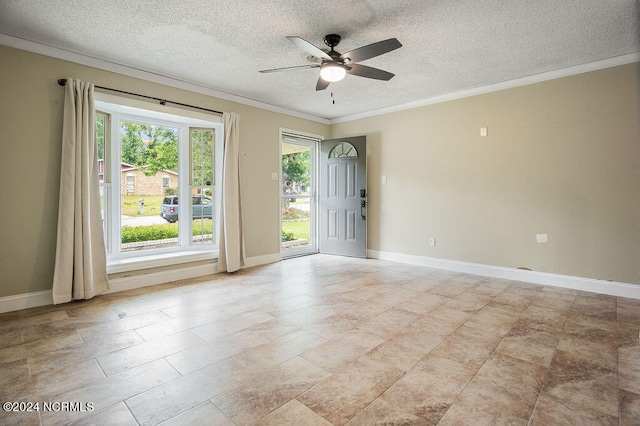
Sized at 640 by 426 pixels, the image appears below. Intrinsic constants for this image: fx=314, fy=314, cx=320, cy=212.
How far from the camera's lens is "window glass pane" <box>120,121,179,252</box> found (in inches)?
163

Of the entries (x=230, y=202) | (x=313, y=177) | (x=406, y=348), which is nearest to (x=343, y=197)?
(x=313, y=177)

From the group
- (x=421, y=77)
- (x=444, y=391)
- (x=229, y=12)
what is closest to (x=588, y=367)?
(x=444, y=391)

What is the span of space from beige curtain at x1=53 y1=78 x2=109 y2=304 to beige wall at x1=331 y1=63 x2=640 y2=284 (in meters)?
4.29

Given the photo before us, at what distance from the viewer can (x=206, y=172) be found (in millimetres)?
4805

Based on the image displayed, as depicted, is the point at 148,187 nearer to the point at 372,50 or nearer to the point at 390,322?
the point at 372,50

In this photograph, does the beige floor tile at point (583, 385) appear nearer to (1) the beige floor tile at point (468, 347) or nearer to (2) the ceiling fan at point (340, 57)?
(1) the beige floor tile at point (468, 347)

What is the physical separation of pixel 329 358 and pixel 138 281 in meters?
2.91

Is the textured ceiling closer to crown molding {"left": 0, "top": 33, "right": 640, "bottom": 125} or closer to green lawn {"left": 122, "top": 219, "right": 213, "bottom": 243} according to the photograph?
crown molding {"left": 0, "top": 33, "right": 640, "bottom": 125}

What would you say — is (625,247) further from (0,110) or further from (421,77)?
(0,110)

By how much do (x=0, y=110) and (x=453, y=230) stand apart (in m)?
5.60

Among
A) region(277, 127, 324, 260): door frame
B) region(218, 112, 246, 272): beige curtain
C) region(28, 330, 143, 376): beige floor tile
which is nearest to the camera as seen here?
region(28, 330, 143, 376): beige floor tile

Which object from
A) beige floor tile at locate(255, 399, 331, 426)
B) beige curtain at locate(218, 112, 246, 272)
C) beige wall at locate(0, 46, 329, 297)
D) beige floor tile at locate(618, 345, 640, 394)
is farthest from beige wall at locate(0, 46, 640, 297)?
beige floor tile at locate(255, 399, 331, 426)

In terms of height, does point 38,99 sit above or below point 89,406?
above

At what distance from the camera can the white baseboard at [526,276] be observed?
3573 millimetres
